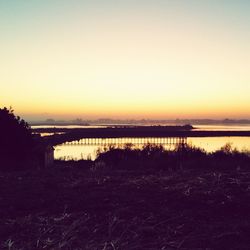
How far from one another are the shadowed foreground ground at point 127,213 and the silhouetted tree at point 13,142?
30.4ft

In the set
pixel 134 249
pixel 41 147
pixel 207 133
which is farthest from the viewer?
pixel 207 133

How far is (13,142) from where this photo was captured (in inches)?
746

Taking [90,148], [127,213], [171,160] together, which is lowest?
[90,148]

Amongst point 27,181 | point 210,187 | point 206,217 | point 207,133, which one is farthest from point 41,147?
point 207,133

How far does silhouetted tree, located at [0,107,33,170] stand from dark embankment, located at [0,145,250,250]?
30.4ft

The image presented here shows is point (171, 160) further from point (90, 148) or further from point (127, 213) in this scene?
point (90, 148)

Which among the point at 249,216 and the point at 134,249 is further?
the point at 249,216

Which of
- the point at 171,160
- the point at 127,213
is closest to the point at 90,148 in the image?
the point at 171,160

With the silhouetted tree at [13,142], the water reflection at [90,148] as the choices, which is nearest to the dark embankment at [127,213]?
the silhouetted tree at [13,142]

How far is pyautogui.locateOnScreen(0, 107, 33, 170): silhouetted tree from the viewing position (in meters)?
18.4

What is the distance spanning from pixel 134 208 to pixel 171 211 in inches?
23.1

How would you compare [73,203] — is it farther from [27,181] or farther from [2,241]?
[27,181]

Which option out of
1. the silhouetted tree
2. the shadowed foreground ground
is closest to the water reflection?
the silhouetted tree

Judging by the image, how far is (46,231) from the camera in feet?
17.3
